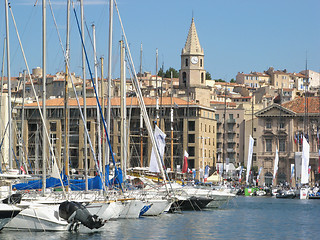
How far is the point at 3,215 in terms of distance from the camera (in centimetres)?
3638

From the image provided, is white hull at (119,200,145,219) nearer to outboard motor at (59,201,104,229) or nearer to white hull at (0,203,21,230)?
outboard motor at (59,201,104,229)

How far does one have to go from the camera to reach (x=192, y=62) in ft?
462

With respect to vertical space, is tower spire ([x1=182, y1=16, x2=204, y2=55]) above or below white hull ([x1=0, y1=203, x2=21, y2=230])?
above

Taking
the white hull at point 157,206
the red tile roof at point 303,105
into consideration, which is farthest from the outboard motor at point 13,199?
the red tile roof at point 303,105

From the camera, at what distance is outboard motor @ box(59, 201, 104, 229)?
3859 centimetres

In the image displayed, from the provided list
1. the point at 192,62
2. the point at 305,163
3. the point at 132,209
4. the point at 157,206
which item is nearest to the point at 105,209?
the point at 132,209

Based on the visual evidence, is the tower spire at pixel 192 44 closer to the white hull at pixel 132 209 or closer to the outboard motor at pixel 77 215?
the white hull at pixel 132 209

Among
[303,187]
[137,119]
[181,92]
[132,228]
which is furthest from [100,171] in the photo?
[181,92]

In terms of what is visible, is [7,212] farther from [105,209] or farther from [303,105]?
[303,105]

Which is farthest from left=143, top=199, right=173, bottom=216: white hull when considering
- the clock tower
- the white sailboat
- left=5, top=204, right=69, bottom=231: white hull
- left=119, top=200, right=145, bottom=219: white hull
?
the clock tower

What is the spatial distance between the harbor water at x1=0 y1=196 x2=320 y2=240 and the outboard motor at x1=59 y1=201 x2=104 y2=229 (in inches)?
26.0

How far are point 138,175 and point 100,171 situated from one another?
2792 centimetres

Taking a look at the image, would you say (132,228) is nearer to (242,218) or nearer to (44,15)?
(44,15)

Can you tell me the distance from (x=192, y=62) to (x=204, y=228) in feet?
311
